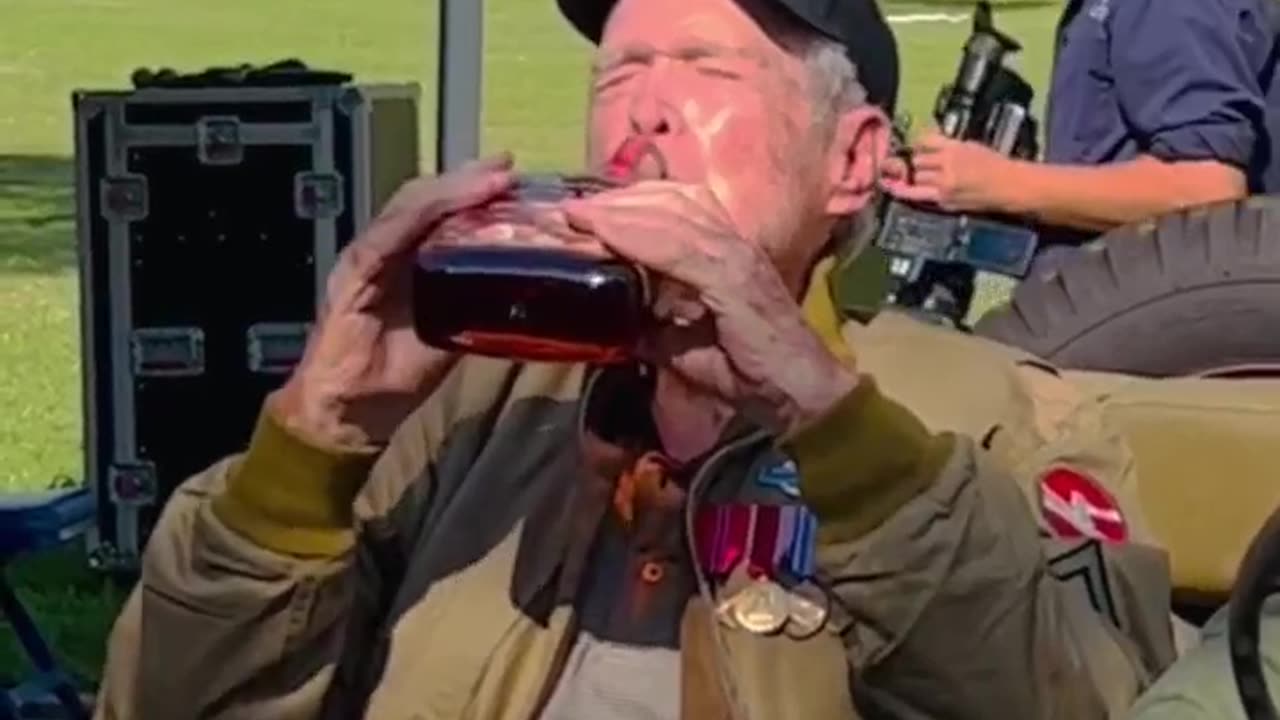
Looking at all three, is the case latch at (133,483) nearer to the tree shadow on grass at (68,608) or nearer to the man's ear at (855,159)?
the tree shadow on grass at (68,608)

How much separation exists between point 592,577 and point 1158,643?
0.51m

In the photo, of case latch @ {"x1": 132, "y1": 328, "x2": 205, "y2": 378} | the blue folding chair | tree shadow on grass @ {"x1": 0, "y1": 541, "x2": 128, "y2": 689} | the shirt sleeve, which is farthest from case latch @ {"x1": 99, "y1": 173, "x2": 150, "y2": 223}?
the shirt sleeve

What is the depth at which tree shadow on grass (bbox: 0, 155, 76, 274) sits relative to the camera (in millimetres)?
14677

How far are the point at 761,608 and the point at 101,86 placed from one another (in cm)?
1794

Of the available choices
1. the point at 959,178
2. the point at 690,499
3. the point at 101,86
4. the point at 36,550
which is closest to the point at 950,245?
the point at 959,178

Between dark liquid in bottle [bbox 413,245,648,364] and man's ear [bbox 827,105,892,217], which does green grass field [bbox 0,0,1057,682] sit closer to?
man's ear [bbox 827,105,892,217]

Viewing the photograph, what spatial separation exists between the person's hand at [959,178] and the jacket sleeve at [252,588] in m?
2.56

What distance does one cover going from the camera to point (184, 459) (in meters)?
7.71

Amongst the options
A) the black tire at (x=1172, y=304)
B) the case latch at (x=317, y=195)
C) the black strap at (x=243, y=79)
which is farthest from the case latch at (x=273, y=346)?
the black tire at (x=1172, y=304)

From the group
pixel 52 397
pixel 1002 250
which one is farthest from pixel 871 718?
pixel 52 397

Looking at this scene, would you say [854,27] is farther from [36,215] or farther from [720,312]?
[36,215]

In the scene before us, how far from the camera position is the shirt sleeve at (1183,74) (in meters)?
5.37

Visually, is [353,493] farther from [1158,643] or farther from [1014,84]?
[1014,84]

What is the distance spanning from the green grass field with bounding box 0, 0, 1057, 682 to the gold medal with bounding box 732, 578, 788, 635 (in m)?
3.44
